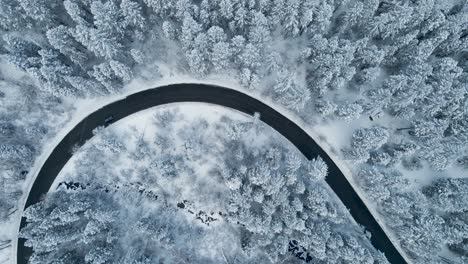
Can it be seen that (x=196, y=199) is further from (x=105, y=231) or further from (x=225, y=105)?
(x=225, y=105)

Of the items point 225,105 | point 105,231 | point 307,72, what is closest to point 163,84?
point 225,105

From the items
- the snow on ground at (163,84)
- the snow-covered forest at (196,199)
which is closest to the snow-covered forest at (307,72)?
the snow on ground at (163,84)

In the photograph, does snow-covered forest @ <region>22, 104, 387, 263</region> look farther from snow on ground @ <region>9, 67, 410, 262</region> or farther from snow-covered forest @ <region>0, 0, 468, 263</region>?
snow-covered forest @ <region>0, 0, 468, 263</region>

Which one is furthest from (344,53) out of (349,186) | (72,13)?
(72,13)

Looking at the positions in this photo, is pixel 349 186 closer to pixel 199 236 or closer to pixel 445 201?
pixel 445 201

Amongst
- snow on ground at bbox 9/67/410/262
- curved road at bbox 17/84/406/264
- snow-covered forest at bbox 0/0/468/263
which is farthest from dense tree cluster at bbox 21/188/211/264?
snow-covered forest at bbox 0/0/468/263

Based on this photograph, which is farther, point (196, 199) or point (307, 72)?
point (307, 72)
